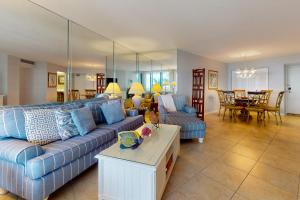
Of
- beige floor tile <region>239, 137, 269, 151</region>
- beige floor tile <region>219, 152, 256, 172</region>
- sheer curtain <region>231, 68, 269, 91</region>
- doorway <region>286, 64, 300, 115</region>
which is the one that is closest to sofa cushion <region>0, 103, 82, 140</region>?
beige floor tile <region>219, 152, 256, 172</region>

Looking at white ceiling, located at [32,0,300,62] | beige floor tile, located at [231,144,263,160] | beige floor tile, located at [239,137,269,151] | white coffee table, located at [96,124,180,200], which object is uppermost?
white ceiling, located at [32,0,300,62]

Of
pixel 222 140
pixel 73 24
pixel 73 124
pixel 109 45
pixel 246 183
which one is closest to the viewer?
pixel 246 183

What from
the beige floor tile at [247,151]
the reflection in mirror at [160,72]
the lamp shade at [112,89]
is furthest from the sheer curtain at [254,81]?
the lamp shade at [112,89]

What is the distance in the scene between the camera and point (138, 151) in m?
1.68

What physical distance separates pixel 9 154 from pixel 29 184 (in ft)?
1.12

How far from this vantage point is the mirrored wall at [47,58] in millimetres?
2643

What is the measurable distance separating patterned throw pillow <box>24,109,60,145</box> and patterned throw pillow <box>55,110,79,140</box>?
0.15 ft

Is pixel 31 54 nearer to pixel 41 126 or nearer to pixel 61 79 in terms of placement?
pixel 61 79

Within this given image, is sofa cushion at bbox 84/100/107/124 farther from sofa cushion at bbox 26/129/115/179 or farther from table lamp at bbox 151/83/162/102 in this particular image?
table lamp at bbox 151/83/162/102

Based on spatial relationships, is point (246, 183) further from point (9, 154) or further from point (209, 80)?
point (209, 80)

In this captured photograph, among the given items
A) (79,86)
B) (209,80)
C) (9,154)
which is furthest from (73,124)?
(209,80)

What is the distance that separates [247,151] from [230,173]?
3.26 feet

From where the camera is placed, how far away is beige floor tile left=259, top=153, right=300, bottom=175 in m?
2.31

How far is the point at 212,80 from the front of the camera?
7223 millimetres
